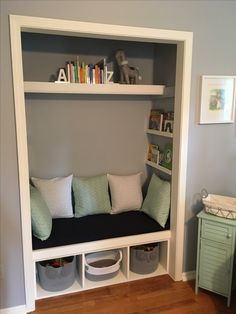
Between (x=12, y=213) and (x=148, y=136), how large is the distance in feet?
5.47

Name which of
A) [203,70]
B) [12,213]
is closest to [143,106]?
[203,70]

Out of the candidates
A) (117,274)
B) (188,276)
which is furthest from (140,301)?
(188,276)

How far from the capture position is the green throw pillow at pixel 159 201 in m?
2.69

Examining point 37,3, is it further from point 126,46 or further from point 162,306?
point 162,306

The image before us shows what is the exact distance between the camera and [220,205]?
7.64 feet

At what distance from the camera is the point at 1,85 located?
76.7 inches

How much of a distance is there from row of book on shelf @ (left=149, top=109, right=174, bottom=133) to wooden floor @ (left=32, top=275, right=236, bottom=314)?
143 centimetres

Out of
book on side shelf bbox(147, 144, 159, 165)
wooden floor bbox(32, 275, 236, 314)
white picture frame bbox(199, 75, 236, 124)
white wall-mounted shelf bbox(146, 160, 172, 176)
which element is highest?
white picture frame bbox(199, 75, 236, 124)

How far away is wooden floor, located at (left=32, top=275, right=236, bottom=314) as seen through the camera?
2.31 m

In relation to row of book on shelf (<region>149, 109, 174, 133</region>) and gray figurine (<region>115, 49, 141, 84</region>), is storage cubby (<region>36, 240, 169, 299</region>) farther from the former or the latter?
gray figurine (<region>115, 49, 141, 84</region>)

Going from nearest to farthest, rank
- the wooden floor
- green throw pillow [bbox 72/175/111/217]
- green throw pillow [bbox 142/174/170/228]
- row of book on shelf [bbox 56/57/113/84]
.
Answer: the wooden floor, row of book on shelf [bbox 56/57/113/84], green throw pillow [bbox 142/174/170/228], green throw pillow [bbox 72/175/111/217]

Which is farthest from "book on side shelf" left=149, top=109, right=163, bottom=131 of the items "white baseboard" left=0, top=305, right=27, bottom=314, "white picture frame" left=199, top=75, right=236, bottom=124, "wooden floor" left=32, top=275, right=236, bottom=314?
"white baseboard" left=0, top=305, right=27, bottom=314

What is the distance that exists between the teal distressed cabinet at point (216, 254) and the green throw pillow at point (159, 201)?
379 mm

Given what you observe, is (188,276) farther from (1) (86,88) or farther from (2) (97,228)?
(1) (86,88)
